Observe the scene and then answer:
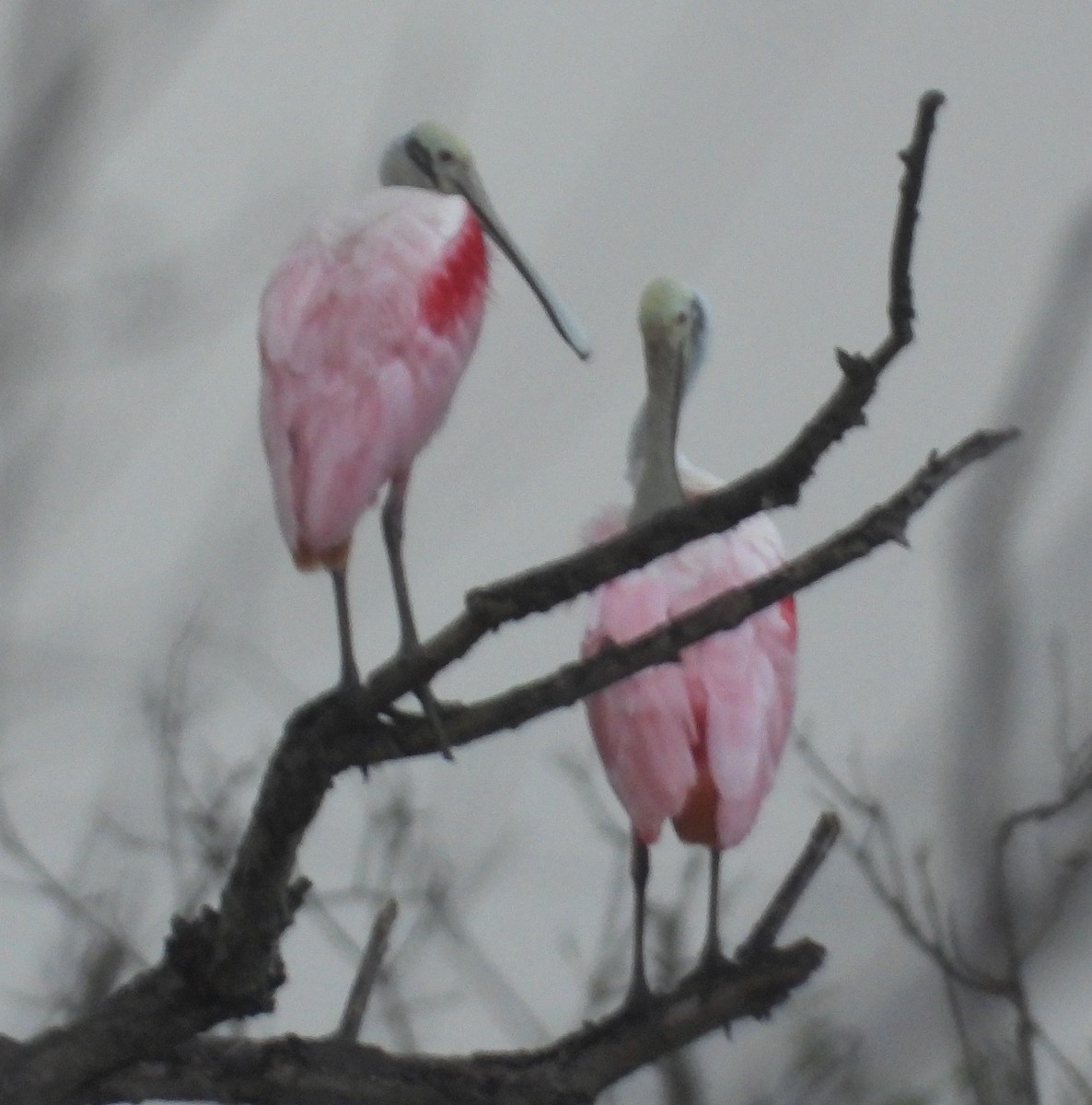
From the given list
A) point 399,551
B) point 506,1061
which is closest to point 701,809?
point 399,551

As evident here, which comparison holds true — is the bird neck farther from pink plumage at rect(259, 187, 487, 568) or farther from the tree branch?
the tree branch

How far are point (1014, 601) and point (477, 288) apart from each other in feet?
10.3

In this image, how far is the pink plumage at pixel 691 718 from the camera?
4879 mm

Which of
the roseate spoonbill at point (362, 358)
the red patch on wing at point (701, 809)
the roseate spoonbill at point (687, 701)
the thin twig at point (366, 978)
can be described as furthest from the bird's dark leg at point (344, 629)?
the red patch on wing at point (701, 809)

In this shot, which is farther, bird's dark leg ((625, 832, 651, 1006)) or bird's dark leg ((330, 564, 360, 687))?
bird's dark leg ((625, 832, 651, 1006))

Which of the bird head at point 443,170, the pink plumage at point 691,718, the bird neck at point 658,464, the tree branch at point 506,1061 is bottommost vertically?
the tree branch at point 506,1061

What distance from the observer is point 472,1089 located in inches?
146

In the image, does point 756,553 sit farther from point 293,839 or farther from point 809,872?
point 293,839

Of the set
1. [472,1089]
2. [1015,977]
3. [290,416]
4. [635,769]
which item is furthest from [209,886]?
[1015,977]

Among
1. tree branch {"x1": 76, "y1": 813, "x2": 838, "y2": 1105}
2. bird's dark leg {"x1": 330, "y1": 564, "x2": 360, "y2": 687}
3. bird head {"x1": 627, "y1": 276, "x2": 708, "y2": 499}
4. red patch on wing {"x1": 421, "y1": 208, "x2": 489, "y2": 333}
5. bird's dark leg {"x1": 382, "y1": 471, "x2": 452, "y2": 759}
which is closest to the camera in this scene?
tree branch {"x1": 76, "y1": 813, "x2": 838, "y2": 1105}

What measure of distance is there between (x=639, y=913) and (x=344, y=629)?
5.42ft

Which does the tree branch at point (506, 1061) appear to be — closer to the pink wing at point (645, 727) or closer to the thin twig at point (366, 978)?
the thin twig at point (366, 978)

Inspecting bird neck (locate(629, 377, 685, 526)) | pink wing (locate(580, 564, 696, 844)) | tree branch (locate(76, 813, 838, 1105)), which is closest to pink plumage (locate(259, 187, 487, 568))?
bird neck (locate(629, 377, 685, 526))

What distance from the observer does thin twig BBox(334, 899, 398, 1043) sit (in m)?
3.96
